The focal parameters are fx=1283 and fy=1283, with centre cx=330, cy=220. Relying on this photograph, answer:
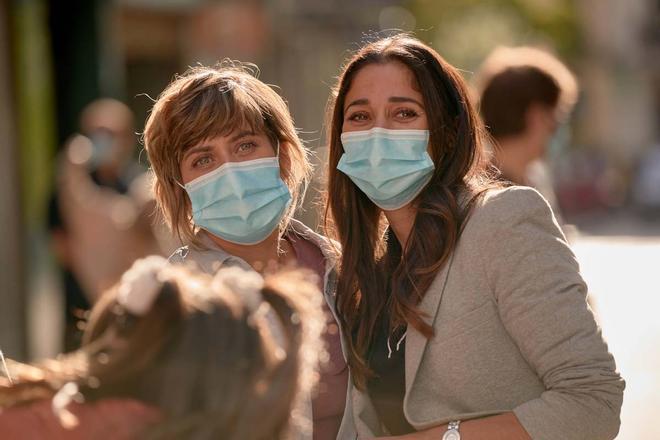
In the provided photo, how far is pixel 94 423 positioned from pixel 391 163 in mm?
1173

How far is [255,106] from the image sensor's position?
3230 millimetres

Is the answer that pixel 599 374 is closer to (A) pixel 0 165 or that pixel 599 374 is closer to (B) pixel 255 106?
(B) pixel 255 106

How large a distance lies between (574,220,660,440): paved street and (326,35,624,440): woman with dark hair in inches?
76.1

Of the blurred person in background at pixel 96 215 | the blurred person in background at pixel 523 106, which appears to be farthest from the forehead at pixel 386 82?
Answer: the blurred person in background at pixel 96 215

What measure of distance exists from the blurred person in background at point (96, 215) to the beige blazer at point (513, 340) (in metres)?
4.15

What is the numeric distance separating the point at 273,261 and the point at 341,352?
1.13 feet

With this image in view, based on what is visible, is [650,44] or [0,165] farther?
[650,44]

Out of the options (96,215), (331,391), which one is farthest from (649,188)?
(331,391)

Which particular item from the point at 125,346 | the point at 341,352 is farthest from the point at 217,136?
the point at 125,346

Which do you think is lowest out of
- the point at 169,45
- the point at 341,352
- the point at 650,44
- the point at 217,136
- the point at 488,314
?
the point at 650,44

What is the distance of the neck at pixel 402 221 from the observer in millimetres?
3139

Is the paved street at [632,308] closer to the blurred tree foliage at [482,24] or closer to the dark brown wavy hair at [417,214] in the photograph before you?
the dark brown wavy hair at [417,214]

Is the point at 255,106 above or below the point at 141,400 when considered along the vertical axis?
above

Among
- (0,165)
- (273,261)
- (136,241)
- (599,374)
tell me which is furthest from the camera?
(0,165)
